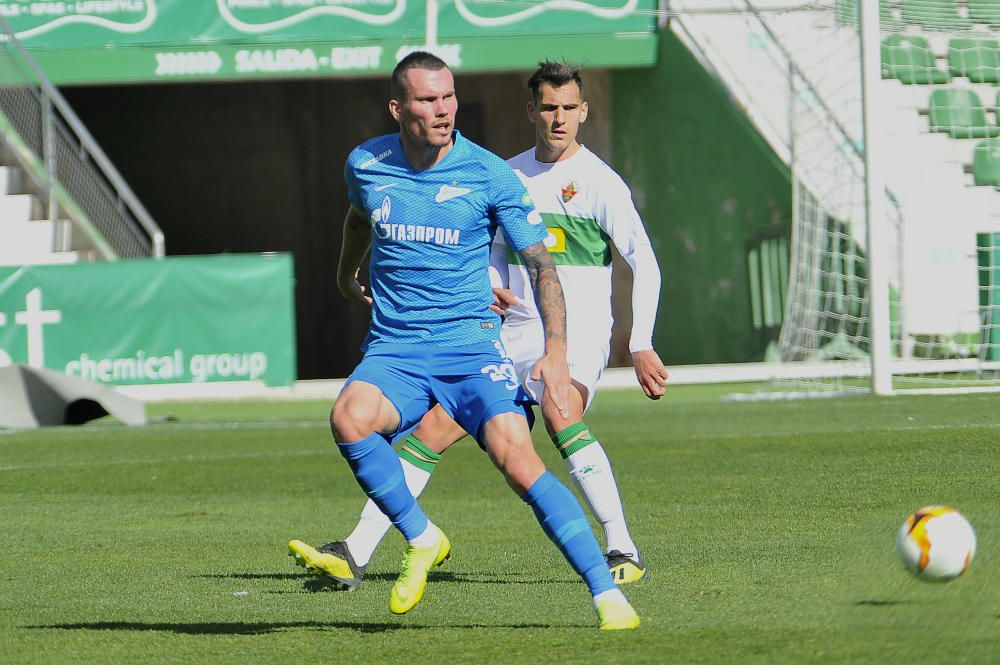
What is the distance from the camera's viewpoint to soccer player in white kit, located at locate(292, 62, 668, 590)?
6262 mm

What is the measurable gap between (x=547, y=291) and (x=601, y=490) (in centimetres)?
143

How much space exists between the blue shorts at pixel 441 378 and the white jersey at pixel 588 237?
126 centimetres

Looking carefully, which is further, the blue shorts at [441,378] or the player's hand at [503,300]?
the player's hand at [503,300]

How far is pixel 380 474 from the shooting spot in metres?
5.21

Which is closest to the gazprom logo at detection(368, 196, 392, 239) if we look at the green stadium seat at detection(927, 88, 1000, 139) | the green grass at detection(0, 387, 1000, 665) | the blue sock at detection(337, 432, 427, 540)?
the blue sock at detection(337, 432, 427, 540)

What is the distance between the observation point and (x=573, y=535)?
483cm

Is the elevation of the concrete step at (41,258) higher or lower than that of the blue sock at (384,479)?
higher

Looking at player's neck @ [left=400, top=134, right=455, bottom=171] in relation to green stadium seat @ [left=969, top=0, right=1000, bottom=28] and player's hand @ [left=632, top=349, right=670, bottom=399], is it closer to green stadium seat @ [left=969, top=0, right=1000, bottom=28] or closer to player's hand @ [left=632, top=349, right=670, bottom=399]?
player's hand @ [left=632, top=349, right=670, bottom=399]

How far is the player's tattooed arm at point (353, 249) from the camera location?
579cm

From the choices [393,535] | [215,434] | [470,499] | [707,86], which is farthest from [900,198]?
[393,535]

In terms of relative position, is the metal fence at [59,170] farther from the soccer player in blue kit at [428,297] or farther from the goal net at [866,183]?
the soccer player in blue kit at [428,297]

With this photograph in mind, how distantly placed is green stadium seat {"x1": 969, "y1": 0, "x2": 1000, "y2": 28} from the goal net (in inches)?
0.9

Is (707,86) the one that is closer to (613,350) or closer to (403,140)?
(613,350)

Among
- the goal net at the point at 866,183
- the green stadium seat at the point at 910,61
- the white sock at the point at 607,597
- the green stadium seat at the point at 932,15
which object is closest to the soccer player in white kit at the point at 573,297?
the white sock at the point at 607,597
